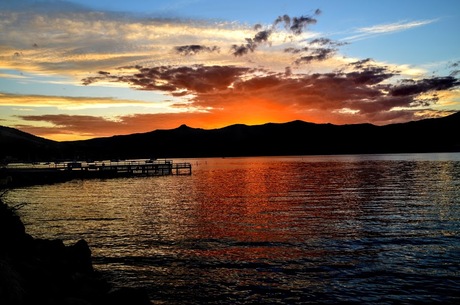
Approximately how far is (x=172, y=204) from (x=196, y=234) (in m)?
16.5

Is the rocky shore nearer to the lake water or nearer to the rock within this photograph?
the rock

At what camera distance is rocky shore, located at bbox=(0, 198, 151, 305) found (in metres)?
9.45

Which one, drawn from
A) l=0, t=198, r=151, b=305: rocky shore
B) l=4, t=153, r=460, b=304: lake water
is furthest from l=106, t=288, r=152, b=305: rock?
l=4, t=153, r=460, b=304: lake water

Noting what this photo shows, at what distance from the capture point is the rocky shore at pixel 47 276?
31.0 feet

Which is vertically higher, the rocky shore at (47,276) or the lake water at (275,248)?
the rocky shore at (47,276)

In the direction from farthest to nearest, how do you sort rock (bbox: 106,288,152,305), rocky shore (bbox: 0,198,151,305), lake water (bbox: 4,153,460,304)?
lake water (bbox: 4,153,460,304), rock (bbox: 106,288,152,305), rocky shore (bbox: 0,198,151,305)

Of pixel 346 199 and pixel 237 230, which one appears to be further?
pixel 346 199

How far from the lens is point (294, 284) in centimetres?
1462

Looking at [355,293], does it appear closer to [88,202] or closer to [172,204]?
[172,204]

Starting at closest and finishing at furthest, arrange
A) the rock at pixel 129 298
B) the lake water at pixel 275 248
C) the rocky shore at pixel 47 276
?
1. the rocky shore at pixel 47 276
2. the rock at pixel 129 298
3. the lake water at pixel 275 248

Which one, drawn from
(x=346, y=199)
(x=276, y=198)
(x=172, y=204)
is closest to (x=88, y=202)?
(x=172, y=204)

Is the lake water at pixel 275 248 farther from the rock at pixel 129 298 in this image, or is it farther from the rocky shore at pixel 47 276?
the rock at pixel 129 298

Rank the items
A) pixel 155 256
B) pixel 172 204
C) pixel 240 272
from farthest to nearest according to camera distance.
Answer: pixel 172 204, pixel 155 256, pixel 240 272

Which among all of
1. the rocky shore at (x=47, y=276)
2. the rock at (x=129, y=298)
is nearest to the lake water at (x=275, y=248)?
the rocky shore at (x=47, y=276)
